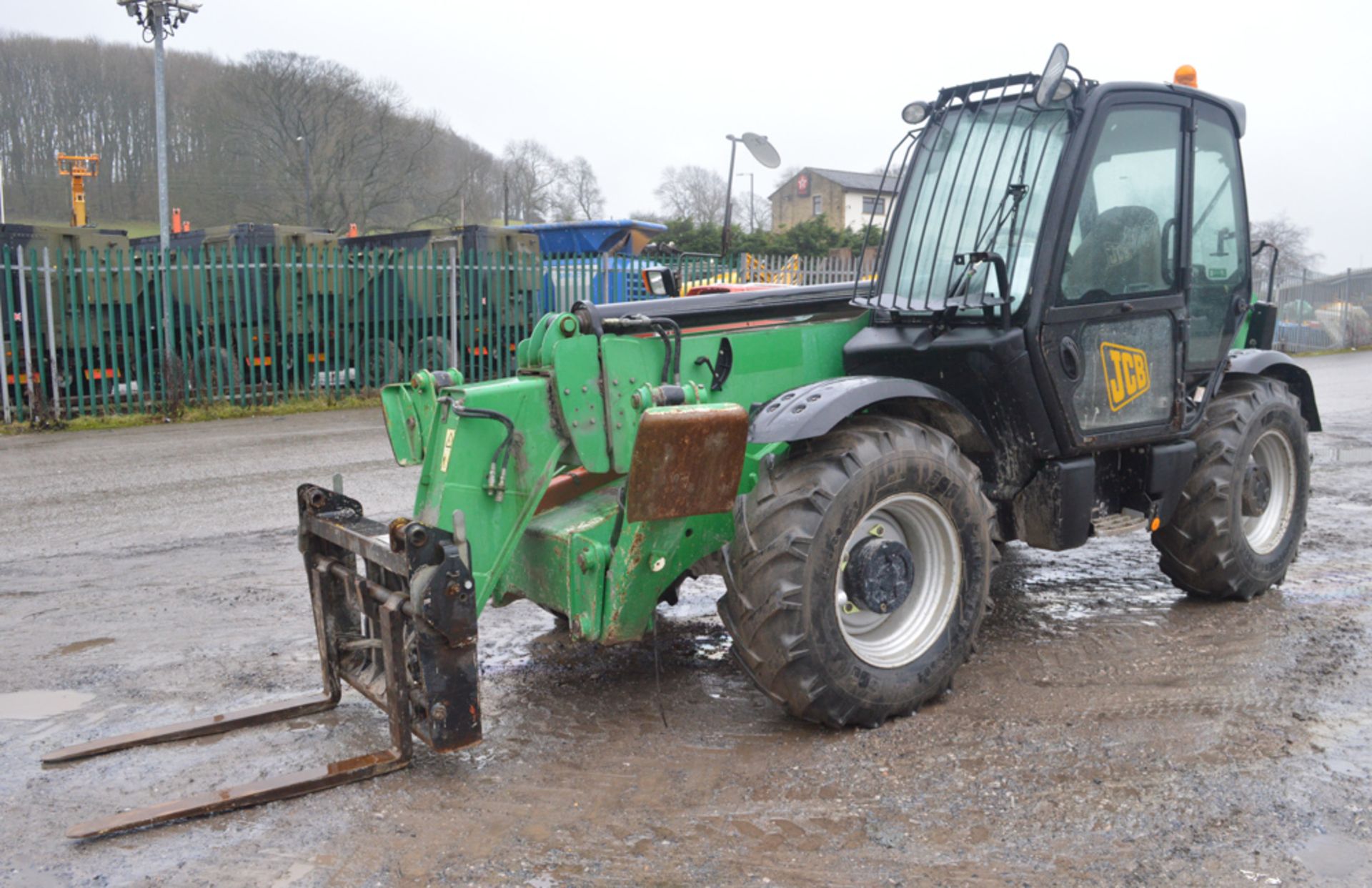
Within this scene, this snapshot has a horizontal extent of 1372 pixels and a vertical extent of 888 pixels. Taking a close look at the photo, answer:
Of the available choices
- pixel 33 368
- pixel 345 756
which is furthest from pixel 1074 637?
pixel 33 368

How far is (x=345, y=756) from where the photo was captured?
3754 mm

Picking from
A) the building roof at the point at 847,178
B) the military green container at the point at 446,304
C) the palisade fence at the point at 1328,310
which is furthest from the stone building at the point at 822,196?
the military green container at the point at 446,304

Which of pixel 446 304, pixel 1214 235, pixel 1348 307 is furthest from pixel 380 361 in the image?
pixel 1348 307

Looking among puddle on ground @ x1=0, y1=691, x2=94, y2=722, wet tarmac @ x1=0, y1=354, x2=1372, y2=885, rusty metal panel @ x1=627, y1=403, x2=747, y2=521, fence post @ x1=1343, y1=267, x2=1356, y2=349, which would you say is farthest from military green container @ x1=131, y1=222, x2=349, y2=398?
fence post @ x1=1343, y1=267, x2=1356, y2=349

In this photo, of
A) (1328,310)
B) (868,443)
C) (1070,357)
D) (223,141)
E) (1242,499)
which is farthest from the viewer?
(223,141)

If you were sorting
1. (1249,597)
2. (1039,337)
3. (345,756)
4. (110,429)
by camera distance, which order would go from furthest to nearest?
(110,429), (1249,597), (1039,337), (345,756)

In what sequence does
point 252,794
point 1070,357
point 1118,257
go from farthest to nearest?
point 1118,257 → point 1070,357 → point 252,794

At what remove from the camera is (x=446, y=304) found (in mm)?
15867

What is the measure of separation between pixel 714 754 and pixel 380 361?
41.7ft

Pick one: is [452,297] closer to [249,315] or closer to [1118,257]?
[249,315]

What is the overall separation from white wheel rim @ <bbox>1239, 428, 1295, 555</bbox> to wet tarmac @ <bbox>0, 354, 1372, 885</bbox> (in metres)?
0.30

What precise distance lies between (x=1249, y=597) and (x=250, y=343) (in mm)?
12460

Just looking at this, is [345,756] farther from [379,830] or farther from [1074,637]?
[1074,637]

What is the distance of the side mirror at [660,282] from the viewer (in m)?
5.40
